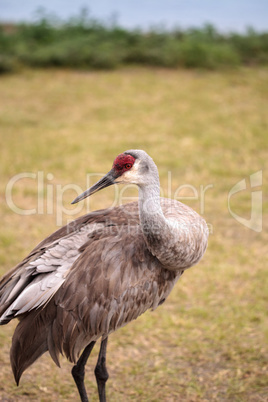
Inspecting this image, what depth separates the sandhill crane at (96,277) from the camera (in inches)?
112

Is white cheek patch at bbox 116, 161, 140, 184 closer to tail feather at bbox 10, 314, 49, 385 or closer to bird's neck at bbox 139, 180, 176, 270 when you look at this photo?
bird's neck at bbox 139, 180, 176, 270

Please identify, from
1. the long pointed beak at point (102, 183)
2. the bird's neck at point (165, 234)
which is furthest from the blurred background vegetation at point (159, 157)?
the long pointed beak at point (102, 183)

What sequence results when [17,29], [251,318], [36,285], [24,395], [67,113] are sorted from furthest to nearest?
[17,29], [67,113], [251,318], [24,395], [36,285]

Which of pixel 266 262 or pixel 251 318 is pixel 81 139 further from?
pixel 251 318

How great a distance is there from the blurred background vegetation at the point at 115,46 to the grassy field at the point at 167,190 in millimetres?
524

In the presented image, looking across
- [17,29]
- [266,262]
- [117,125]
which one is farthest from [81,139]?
[17,29]

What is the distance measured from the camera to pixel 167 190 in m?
6.13

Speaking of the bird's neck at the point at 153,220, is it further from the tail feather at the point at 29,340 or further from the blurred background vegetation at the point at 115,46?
the blurred background vegetation at the point at 115,46

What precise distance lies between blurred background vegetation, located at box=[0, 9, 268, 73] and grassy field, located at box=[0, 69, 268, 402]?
0.52 m

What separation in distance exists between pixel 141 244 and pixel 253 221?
2.81m

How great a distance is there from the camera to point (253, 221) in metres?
5.58

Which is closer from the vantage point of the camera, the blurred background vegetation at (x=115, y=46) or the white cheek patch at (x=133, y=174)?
the white cheek patch at (x=133, y=174)

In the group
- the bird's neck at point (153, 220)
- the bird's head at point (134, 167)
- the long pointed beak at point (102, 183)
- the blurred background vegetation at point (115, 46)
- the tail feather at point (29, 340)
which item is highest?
the blurred background vegetation at point (115, 46)

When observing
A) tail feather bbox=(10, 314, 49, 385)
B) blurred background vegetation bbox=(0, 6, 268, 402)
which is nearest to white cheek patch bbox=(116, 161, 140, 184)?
tail feather bbox=(10, 314, 49, 385)
